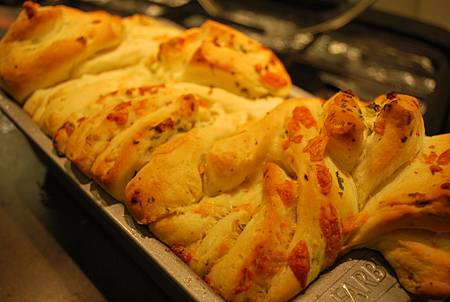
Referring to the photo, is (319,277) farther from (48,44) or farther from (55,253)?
(48,44)

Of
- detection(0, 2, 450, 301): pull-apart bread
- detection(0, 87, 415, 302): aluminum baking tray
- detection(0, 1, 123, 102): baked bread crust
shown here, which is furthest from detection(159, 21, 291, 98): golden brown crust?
detection(0, 87, 415, 302): aluminum baking tray

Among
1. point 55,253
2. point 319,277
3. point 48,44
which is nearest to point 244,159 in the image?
point 319,277

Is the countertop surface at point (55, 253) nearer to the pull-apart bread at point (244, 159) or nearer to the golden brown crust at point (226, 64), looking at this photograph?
the pull-apart bread at point (244, 159)

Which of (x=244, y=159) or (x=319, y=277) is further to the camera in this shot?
(x=244, y=159)

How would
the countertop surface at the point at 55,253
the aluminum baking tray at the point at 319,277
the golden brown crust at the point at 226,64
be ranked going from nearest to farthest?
the aluminum baking tray at the point at 319,277, the countertop surface at the point at 55,253, the golden brown crust at the point at 226,64

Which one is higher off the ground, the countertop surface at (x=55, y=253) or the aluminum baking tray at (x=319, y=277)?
the aluminum baking tray at (x=319, y=277)

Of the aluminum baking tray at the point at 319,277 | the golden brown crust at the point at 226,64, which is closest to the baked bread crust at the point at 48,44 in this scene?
the golden brown crust at the point at 226,64

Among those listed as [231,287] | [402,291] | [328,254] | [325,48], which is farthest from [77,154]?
[325,48]

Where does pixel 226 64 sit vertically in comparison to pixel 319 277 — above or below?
above

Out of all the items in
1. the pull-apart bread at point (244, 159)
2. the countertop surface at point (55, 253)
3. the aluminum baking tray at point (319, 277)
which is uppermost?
the pull-apart bread at point (244, 159)
